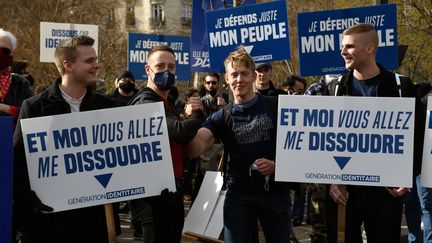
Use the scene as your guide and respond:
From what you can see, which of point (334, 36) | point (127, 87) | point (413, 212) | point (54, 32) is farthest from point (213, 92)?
point (54, 32)

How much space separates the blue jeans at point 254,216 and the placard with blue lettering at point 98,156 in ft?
1.88

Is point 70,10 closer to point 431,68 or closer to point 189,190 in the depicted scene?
point 431,68

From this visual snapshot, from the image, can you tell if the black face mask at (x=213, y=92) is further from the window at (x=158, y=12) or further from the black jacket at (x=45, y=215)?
the window at (x=158, y=12)

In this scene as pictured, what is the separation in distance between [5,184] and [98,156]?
64cm

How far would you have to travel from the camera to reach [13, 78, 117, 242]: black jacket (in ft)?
16.1

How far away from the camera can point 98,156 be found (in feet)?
16.8

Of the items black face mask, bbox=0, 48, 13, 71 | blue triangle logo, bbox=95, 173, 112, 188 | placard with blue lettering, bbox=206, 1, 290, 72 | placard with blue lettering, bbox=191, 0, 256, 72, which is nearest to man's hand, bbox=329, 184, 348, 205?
blue triangle logo, bbox=95, 173, 112, 188

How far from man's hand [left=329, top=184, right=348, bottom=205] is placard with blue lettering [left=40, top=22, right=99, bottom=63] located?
927 centimetres

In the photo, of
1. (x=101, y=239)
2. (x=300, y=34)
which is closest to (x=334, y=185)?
(x=101, y=239)

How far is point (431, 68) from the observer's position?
3562cm

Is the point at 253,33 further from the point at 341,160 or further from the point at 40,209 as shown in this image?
the point at 40,209

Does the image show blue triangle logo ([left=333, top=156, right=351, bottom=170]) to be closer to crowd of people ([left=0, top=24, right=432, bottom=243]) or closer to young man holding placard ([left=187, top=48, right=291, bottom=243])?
crowd of people ([left=0, top=24, right=432, bottom=243])

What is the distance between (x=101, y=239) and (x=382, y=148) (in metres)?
1.92

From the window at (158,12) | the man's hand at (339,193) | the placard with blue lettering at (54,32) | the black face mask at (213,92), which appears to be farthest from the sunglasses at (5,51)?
the window at (158,12)
